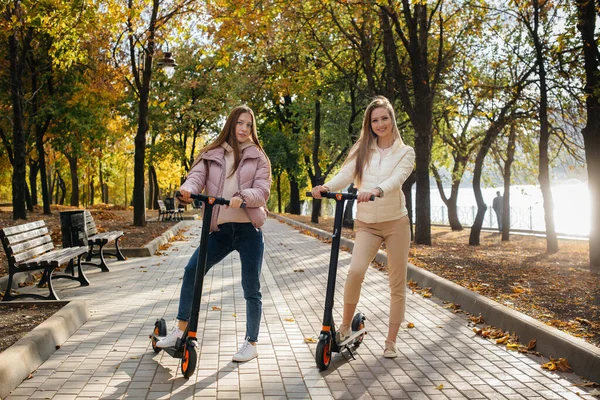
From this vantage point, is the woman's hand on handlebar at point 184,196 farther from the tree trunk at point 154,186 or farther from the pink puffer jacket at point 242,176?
the tree trunk at point 154,186

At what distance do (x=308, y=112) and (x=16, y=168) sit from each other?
13.6 meters

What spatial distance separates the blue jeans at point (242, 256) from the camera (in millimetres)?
5203

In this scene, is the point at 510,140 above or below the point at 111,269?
above

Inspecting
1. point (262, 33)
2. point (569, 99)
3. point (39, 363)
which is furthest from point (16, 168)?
point (39, 363)

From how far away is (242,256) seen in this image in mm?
5320

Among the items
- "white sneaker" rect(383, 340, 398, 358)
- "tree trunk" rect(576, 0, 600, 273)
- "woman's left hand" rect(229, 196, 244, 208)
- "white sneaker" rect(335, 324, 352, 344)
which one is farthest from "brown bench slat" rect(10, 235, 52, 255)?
"tree trunk" rect(576, 0, 600, 273)

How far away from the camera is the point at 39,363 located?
5.18 metres

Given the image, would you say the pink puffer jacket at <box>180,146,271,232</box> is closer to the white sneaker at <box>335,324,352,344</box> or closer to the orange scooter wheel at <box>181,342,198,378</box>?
the orange scooter wheel at <box>181,342,198,378</box>

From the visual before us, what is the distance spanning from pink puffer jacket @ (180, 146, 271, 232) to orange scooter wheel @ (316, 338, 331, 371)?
3.30 ft

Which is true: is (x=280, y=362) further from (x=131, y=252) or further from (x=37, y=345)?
(x=131, y=252)

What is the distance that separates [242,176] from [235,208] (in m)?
0.26

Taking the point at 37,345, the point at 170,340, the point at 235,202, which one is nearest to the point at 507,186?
the point at 170,340

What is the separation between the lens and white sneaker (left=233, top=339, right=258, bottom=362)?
5324 mm

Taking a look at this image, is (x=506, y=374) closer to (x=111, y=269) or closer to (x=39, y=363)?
(x=39, y=363)
